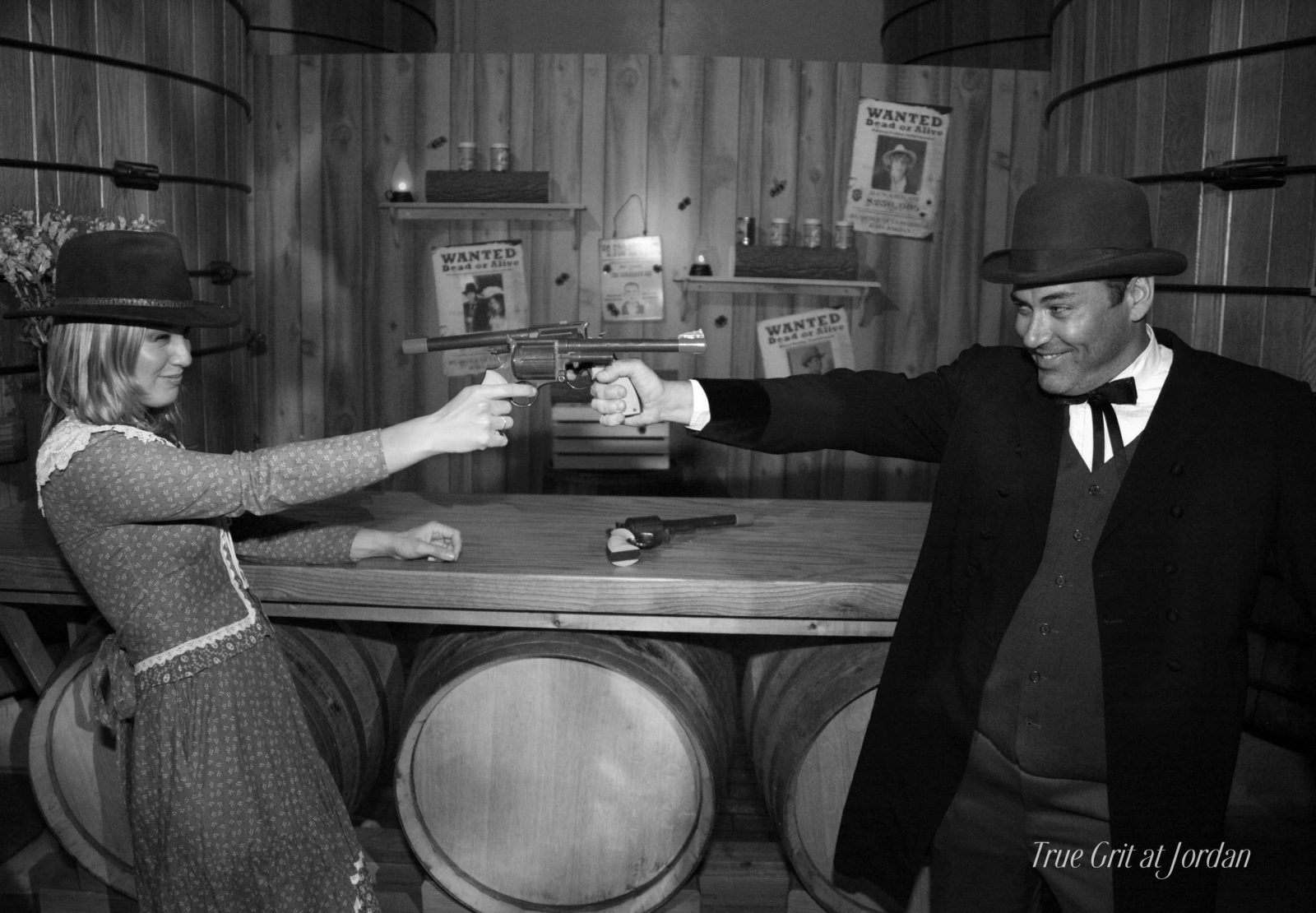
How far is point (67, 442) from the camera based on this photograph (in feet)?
7.06

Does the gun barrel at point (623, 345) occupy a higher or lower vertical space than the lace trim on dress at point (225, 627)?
higher

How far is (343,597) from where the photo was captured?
266 centimetres

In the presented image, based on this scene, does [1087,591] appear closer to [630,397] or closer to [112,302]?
[630,397]

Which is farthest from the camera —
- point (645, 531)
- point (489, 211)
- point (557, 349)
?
point (489, 211)

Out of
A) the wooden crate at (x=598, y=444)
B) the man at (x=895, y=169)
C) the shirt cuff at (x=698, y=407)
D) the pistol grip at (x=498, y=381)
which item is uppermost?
the man at (x=895, y=169)

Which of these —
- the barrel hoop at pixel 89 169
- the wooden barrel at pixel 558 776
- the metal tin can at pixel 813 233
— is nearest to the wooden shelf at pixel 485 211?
the barrel hoop at pixel 89 169

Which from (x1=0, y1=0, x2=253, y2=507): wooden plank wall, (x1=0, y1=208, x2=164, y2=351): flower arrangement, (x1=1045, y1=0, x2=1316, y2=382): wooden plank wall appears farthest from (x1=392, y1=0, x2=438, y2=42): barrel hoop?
(x1=1045, y1=0, x2=1316, y2=382): wooden plank wall

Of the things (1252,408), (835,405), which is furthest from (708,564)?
(1252,408)

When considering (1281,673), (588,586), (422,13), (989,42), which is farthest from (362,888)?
(422,13)

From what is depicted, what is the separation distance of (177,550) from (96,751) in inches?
37.2

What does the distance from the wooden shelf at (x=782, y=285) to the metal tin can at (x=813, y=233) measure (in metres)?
0.19

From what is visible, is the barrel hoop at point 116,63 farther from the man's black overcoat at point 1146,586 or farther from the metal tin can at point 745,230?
the man's black overcoat at point 1146,586

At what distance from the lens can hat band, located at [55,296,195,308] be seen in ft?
7.20

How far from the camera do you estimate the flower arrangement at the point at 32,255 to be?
Answer: 351cm
